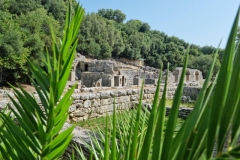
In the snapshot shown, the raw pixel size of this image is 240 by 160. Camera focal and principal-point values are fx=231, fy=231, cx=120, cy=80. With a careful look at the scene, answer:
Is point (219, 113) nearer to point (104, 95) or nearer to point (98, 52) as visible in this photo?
point (104, 95)

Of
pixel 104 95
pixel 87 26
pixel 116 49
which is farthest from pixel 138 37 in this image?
pixel 104 95

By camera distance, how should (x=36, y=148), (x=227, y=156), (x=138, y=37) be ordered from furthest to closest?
(x=138, y=37) → (x=36, y=148) → (x=227, y=156)

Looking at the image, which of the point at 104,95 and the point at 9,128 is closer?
the point at 9,128

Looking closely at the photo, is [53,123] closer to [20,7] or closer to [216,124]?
[216,124]

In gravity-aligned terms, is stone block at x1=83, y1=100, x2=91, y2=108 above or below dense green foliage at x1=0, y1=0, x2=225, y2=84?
below

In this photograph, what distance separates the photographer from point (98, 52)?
4281 cm

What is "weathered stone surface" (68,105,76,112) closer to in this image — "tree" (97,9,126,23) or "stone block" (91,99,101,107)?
"stone block" (91,99,101,107)

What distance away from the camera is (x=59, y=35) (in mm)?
26438

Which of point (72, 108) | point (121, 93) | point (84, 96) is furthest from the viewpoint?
point (121, 93)

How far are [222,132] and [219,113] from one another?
0.09 ft

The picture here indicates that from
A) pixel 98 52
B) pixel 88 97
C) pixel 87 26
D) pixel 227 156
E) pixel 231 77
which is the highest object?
pixel 87 26

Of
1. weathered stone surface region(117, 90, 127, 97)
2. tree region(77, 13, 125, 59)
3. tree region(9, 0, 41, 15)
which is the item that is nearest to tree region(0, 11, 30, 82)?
weathered stone surface region(117, 90, 127, 97)

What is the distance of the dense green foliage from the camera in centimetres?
1883

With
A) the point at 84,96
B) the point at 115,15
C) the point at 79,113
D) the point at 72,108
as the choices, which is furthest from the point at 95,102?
the point at 115,15
